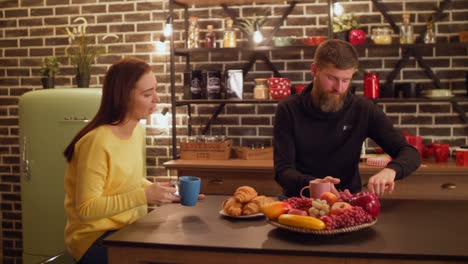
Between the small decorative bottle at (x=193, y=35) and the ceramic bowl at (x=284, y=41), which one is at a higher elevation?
the small decorative bottle at (x=193, y=35)

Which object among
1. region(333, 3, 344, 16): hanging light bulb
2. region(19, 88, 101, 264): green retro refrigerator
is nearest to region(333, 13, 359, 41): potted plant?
region(333, 3, 344, 16): hanging light bulb

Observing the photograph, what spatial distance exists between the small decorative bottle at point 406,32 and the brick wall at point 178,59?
17 cm

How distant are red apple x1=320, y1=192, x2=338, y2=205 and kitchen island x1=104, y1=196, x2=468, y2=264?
6.5 inches

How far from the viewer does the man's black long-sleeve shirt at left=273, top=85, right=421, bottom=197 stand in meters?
2.83

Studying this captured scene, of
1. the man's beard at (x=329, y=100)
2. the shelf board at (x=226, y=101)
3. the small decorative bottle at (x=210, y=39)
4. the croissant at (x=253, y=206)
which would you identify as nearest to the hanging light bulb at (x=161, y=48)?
the small decorative bottle at (x=210, y=39)

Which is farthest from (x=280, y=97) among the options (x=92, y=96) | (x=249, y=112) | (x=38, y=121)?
(x=38, y=121)

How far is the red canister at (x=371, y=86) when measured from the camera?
13.9ft

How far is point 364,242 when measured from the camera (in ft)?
6.24

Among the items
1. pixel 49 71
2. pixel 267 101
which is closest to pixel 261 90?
pixel 267 101

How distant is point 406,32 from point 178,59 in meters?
1.83

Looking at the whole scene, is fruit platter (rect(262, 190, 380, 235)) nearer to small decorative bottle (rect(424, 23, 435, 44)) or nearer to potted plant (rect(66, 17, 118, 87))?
small decorative bottle (rect(424, 23, 435, 44))

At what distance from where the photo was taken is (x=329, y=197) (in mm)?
2162

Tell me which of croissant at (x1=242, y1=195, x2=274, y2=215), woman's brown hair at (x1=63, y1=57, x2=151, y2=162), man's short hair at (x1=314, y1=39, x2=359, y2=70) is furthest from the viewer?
man's short hair at (x1=314, y1=39, x2=359, y2=70)

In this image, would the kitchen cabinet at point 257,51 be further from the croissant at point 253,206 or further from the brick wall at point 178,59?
the croissant at point 253,206
